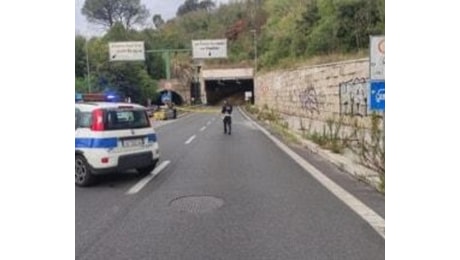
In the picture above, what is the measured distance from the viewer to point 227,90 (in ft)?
264

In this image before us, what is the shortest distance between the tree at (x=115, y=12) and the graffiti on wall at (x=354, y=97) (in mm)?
47770

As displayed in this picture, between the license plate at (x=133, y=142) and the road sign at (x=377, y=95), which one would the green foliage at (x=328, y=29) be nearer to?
the road sign at (x=377, y=95)

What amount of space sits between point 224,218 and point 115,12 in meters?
69.5

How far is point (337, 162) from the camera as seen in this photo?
1021 cm

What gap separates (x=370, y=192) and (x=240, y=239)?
3.13 meters

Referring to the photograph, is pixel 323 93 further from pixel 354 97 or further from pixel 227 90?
pixel 227 90

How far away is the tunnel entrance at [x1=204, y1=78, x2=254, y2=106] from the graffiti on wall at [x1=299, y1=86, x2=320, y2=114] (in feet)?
148

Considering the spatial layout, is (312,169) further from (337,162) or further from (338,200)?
(338,200)

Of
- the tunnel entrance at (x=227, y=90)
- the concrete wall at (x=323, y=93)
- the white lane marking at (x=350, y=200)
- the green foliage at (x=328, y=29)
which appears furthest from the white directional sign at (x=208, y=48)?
the tunnel entrance at (x=227, y=90)

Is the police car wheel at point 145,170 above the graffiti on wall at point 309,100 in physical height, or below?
below

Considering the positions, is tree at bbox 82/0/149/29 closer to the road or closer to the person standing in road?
the person standing in road

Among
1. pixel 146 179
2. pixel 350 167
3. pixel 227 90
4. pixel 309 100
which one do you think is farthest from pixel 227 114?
pixel 227 90

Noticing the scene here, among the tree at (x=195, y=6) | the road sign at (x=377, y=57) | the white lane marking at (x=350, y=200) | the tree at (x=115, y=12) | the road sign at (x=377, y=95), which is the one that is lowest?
the white lane marking at (x=350, y=200)

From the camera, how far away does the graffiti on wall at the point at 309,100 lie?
2517 centimetres
